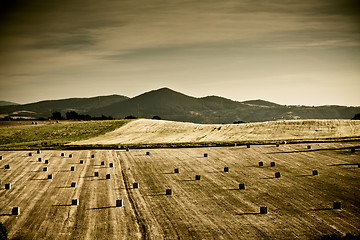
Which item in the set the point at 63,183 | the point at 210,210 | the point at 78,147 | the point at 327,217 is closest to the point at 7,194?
the point at 63,183

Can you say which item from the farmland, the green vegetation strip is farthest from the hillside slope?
the farmland

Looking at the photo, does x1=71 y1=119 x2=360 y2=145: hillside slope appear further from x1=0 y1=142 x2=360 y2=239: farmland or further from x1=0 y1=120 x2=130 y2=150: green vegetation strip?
x1=0 y1=142 x2=360 y2=239: farmland

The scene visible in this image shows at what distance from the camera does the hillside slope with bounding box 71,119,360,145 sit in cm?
7406

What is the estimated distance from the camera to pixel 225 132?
8562cm

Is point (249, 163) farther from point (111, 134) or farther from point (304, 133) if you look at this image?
point (111, 134)

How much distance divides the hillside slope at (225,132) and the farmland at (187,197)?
1000 inches

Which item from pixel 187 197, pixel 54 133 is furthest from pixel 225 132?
pixel 187 197

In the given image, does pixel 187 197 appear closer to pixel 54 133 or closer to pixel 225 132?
pixel 225 132

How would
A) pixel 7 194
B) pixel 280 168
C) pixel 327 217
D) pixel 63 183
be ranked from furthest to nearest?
pixel 280 168
pixel 63 183
pixel 7 194
pixel 327 217

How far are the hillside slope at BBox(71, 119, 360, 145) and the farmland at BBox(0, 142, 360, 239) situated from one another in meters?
25.4

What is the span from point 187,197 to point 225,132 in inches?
2271

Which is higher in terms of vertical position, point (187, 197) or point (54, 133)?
point (54, 133)

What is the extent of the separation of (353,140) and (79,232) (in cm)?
5128

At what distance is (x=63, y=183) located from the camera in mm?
34656
